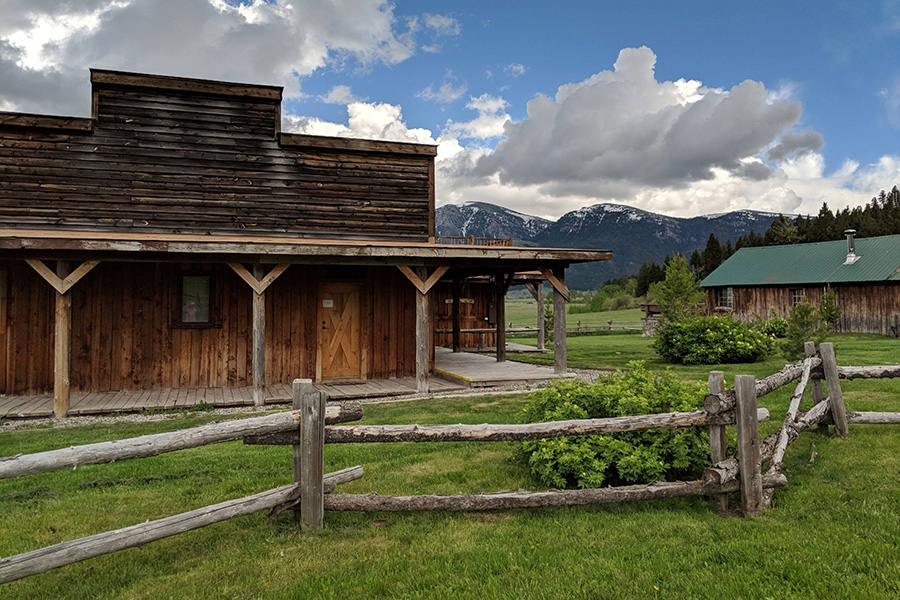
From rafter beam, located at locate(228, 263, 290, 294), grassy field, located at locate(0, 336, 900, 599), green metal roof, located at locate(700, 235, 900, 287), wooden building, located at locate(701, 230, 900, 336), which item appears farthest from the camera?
green metal roof, located at locate(700, 235, 900, 287)

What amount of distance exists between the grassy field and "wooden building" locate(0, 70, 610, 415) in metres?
5.72

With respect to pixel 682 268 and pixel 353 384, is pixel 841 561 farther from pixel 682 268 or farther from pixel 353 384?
pixel 682 268

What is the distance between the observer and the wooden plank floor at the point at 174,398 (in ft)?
33.8

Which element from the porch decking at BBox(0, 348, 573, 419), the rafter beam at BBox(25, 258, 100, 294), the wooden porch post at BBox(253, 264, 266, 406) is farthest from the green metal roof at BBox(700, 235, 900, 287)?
the rafter beam at BBox(25, 258, 100, 294)

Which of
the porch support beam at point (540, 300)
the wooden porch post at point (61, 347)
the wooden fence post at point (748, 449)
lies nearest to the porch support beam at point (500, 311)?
the porch support beam at point (540, 300)

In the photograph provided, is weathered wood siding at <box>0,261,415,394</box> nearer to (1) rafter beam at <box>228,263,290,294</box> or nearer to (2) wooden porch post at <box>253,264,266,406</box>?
(2) wooden porch post at <box>253,264,266,406</box>

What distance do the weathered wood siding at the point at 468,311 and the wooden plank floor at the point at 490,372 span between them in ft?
29.5

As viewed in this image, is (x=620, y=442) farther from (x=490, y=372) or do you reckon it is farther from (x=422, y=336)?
(x=490, y=372)

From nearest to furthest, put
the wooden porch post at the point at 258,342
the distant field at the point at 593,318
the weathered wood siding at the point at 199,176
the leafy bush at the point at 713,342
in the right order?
the wooden porch post at the point at 258,342 → the weathered wood siding at the point at 199,176 → the leafy bush at the point at 713,342 → the distant field at the point at 593,318

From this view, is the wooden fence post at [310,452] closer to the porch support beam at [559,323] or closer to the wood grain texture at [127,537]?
the wood grain texture at [127,537]

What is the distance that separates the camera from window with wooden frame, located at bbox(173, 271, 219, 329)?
12.4 meters

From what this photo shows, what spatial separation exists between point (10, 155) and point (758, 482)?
15.2m

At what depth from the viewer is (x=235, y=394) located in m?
11.8

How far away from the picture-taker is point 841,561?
3.70m
